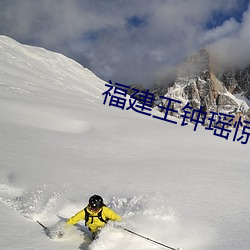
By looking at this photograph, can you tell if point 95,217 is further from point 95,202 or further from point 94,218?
point 95,202

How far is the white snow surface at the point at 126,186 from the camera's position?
5043 millimetres

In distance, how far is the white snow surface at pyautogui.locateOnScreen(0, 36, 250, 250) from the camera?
16.5 feet

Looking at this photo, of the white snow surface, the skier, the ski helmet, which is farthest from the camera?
the skier

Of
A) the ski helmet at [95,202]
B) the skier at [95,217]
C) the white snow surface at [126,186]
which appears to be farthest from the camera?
the skier at [95,217]

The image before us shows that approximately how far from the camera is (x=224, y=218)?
219 inches

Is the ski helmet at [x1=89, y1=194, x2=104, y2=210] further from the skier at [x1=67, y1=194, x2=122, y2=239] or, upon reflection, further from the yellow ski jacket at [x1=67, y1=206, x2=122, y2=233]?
the yellow ski jacket at [x1=67, y1=206, x2=122, y2=233]

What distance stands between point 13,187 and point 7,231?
8.11 feet

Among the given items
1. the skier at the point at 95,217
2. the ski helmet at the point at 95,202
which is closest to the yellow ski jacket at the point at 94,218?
the skier at the point at 95,217

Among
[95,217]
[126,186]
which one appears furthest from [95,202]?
[126,186]

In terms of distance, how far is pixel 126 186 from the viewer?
7340 mm

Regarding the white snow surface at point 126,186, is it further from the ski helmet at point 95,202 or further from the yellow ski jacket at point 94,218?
the ski helmet at point 95,202

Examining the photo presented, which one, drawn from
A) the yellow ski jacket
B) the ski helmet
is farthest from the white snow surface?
the ski helmet

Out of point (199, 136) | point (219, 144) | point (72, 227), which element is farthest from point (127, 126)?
point (72, 227)

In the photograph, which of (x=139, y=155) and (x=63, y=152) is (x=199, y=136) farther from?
(x=63, y=152)
